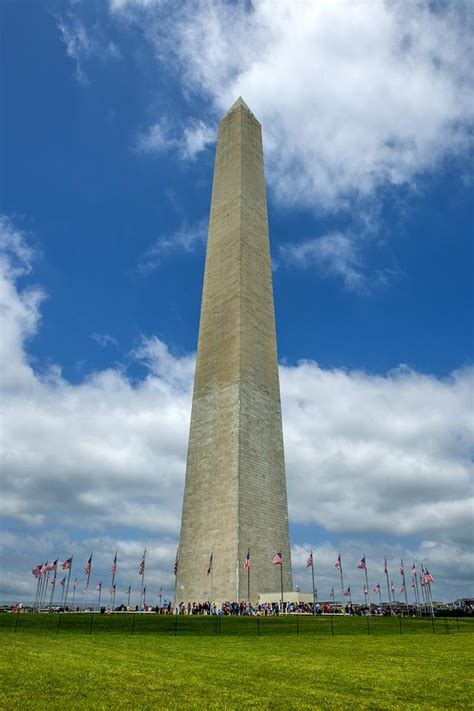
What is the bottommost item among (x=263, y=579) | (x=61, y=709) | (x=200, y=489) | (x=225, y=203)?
(x=61, y=709)

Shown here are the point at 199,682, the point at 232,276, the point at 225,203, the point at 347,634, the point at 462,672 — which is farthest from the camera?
the point at 225,203

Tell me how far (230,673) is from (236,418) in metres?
30.1

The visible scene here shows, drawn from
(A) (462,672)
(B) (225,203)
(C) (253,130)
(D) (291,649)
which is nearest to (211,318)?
(B) (225,203)

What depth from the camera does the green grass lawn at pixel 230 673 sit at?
34.5 ft

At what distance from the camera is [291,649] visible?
1983cm

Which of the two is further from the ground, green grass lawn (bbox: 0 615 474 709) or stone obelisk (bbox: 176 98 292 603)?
stone obelisk (bbox: 176 98 292 603)

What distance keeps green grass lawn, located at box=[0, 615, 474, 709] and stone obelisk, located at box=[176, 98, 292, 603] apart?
59.6 ft

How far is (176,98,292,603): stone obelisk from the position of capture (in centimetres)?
4112

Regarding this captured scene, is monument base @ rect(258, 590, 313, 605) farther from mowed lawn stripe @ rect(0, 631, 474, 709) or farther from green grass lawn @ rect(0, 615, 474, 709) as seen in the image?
mowed lawn stripe @ rect(0, 631, 474, 709)

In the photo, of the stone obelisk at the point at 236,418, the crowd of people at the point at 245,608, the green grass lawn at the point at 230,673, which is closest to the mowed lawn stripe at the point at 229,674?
the green grass lawn at the point at 230,673

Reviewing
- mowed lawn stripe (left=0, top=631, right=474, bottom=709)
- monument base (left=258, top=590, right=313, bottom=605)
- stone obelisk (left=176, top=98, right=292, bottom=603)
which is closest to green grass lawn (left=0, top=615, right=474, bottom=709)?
mowed lawn stripe (left=0, top=631, right=474, bottom=709)

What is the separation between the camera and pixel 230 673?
13.7 metres

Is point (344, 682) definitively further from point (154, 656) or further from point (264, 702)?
point (154, 656)

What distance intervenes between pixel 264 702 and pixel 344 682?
3373mm
